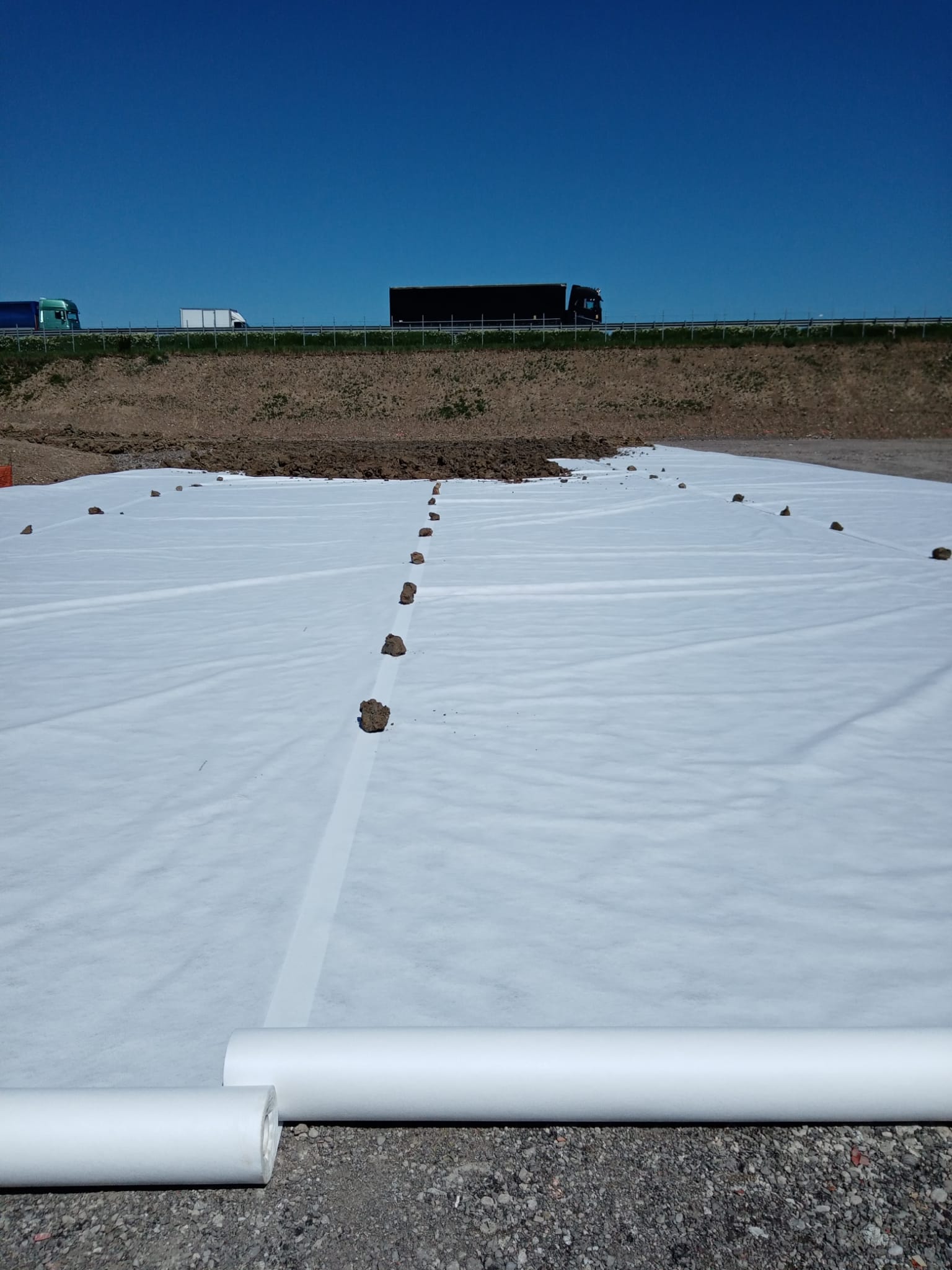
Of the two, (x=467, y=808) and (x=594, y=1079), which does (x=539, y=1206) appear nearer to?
(x=594, y=1079)

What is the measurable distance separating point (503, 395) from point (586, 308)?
8.24m

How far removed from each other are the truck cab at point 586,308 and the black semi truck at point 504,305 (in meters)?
0.02

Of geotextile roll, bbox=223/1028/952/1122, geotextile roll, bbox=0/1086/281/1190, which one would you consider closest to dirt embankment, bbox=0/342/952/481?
geotextile roll, bbox=223/1028/952/1122

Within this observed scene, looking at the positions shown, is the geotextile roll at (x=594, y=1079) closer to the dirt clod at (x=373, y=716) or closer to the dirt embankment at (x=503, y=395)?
the dirt clod at (x=373, y=716)

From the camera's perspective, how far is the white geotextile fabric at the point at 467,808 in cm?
155

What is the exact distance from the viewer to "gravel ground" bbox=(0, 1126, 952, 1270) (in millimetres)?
1166

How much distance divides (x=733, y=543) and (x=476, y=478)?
476cm

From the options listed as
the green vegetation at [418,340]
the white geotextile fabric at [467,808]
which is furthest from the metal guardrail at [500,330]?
the white geotextile fabric at [467,808]

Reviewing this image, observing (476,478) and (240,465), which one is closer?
(476,478)

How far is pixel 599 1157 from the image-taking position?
1.31 meters

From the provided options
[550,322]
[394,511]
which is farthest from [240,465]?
[550,322]

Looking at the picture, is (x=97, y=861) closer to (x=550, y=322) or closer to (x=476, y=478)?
(x=476, y=478)

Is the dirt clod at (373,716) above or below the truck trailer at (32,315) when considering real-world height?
below

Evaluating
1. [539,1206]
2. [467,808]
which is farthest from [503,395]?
[539,1206]
